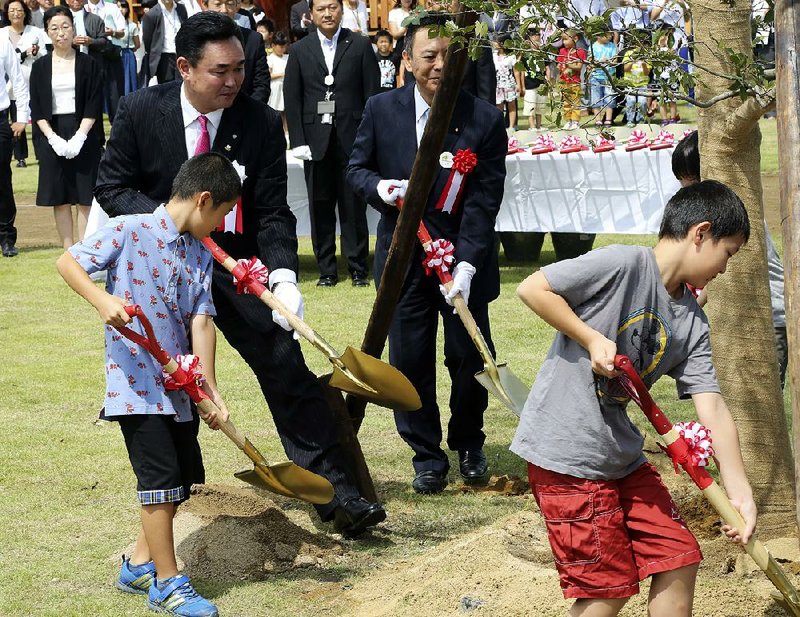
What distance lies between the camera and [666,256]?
3.42m

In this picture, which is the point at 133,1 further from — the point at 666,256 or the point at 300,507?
the point at 666,256

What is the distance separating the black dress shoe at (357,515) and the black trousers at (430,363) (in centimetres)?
73

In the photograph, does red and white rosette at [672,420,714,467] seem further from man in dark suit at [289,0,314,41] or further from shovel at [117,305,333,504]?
man in dark suit at [289,0,314,41]

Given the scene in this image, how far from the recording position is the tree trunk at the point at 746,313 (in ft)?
15.1

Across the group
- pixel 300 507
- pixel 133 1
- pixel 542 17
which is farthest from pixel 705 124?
pixel 133 1

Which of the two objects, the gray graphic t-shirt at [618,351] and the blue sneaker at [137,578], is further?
the blue sneaker at [137,578]

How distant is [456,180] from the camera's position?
5695mm

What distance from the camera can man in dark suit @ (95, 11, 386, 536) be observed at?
4918 mm

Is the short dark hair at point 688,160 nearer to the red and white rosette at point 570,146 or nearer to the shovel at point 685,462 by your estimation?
the shovel at point 685,462

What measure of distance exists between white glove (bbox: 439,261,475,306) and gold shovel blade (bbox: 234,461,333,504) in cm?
108

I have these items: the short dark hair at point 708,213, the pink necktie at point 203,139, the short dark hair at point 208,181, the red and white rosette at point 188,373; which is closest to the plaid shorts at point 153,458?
the red and white rosette at point 188,373

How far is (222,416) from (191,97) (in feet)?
4.58

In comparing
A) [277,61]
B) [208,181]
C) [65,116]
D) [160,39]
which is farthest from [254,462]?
[277,61]

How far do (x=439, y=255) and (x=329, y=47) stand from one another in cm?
567
